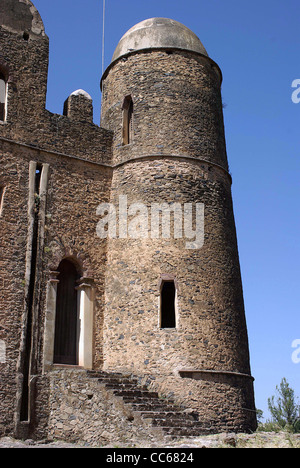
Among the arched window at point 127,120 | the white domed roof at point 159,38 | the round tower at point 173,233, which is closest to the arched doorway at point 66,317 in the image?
the round tower at point 173,233

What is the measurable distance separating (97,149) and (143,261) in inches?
145

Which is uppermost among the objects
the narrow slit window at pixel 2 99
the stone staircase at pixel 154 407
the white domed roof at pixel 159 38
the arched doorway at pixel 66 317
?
the white domed roof at pixel 159 38

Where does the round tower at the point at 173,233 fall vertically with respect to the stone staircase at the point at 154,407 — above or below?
above

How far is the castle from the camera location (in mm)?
12641

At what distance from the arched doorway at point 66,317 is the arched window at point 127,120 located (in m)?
3.95

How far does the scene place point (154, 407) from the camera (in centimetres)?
1162

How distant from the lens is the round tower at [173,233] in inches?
514

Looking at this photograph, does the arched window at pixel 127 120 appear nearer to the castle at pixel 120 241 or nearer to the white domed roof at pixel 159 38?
the castle at pixel 120 241

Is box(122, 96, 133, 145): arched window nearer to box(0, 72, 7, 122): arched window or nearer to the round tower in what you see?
the round tower

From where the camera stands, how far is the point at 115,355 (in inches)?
535

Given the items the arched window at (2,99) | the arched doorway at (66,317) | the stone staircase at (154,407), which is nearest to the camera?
the stone staircase at (154,407)

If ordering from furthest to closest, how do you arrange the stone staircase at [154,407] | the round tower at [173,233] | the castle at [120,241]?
1. the round tower at [173,233]
2. the castle at [120,241]
3. the stone staircase at [154,407]

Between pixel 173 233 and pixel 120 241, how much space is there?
1.47 m

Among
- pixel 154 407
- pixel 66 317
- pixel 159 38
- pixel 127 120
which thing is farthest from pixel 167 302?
pixel 159 38
